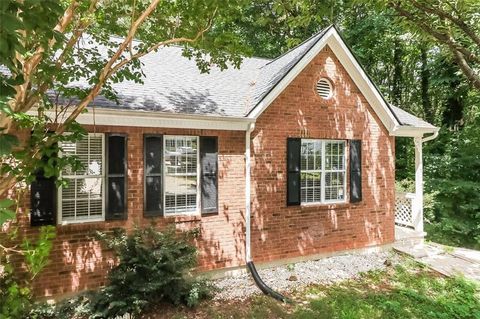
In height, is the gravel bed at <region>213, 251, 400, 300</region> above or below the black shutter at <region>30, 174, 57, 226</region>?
below

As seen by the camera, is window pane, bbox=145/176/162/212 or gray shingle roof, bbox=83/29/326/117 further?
gray shingle roof, bbox=83/29/326/117

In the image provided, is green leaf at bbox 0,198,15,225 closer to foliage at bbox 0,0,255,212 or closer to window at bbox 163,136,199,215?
foliage at bbox 0,0,255,212

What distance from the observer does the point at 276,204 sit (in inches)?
308

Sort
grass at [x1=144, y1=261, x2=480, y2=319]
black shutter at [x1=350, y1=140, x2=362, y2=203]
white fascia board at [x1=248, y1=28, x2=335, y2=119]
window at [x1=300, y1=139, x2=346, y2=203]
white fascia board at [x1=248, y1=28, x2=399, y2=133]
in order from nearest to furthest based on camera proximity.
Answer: grass at [x1=144, y1=261, x2=480, y2=319] → white fascia board at [x1=248, y1=28, x2=335, y2=119] → white fascia board at [x1=248, y1=28, x2=399, y2=133] → window at [x1=300, y1=139, x2=346, y2=203] → black shutter at [x1=350, y1=140, x2=362, y2=203]

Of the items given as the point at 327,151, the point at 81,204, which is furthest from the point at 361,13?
the point at 81,204

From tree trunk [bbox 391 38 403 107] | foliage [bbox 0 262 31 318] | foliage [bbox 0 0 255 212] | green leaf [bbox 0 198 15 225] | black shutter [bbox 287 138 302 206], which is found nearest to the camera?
green leaf [bbox 0 198 15 225]

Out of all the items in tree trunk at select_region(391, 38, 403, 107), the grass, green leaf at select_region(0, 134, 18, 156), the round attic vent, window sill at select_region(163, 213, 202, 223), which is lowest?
the grass

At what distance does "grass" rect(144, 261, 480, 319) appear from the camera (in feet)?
18.8

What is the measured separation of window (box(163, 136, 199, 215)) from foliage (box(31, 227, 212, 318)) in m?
0.84

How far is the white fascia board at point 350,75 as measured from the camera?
25.1 ft

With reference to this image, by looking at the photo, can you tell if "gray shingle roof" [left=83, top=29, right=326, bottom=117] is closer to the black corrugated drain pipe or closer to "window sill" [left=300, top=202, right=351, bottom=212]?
"window sill" [left=300, top=202, right=351, bottom=212]

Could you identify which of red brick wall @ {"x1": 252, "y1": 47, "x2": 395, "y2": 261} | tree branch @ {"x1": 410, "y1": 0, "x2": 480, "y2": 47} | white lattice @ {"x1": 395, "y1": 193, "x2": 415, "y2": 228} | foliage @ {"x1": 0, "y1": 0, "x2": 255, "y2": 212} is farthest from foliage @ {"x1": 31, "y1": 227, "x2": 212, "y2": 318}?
white lattice @ {"x1": 395, "y1": 193, "x2": 415, "y2": 228}

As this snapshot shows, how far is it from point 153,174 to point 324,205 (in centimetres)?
446

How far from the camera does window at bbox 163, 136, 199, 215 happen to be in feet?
22.4
